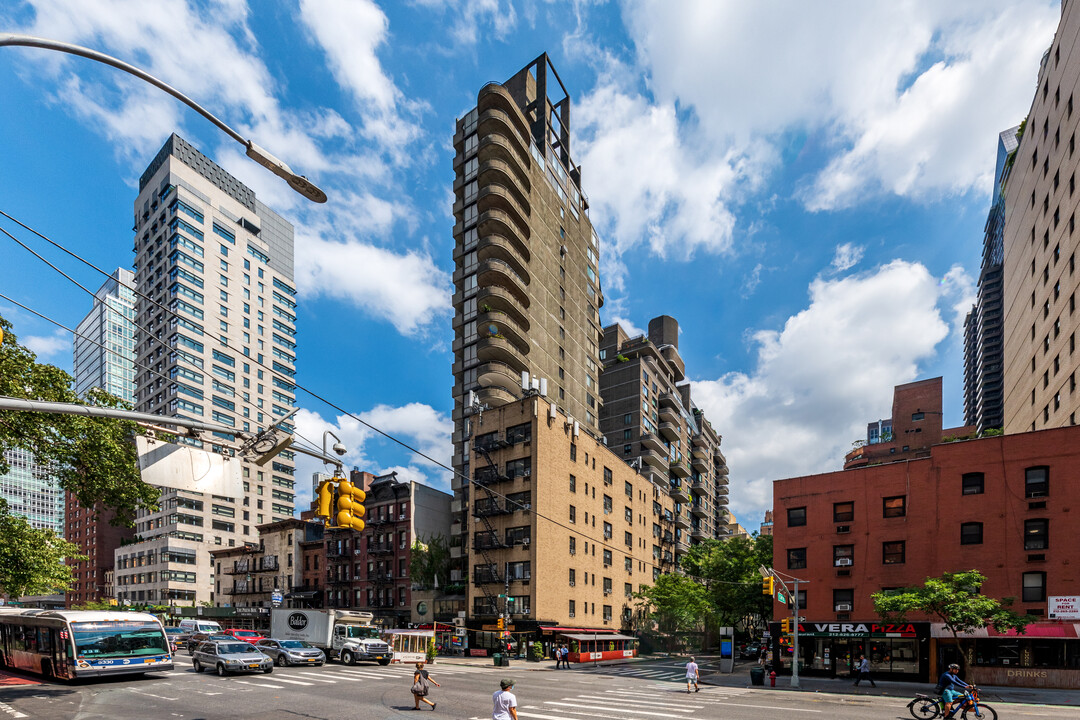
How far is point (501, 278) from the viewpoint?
214 ft

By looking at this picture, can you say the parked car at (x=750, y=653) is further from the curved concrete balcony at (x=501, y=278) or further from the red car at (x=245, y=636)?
the red car at (x=245, y=636)

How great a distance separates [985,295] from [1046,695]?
526ft

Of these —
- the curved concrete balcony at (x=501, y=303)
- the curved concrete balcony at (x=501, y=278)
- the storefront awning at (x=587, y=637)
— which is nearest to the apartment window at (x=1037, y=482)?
the storefront awning at (x=587, y=637)

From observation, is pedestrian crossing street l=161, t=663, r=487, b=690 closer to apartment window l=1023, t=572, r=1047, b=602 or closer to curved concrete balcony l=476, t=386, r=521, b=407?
curved concrete balcony l=476, t=386, r=521, b=407

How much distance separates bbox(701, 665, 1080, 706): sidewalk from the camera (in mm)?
27688

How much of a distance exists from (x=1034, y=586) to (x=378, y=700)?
34.4 meters

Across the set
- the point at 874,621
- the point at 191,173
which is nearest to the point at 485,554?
the point at 874,621

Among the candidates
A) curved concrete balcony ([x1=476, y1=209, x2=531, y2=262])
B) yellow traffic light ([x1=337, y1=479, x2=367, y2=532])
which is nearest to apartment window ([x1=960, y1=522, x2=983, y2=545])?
yellow traffic light ([x1=337, y1=479, x2=367, y2=532])

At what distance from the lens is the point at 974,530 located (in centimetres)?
3566

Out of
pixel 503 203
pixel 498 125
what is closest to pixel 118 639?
pixel 503 203

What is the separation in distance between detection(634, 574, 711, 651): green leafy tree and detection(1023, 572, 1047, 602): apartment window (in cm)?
3179

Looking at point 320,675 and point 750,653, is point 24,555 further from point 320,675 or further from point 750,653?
point 750,653

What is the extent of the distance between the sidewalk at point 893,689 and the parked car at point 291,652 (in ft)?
72.1

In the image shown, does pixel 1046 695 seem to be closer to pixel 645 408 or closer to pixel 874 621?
pixel 874 621
